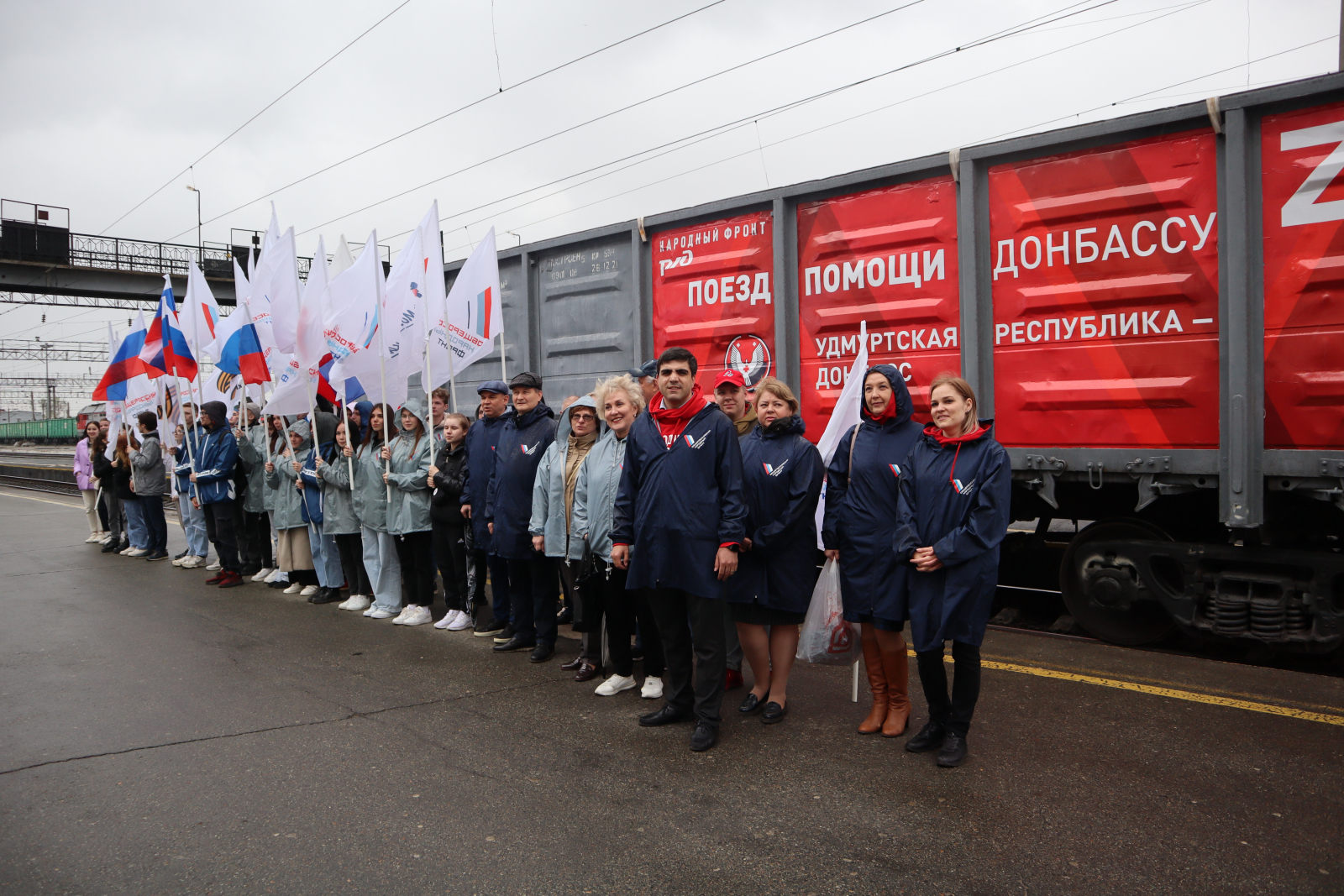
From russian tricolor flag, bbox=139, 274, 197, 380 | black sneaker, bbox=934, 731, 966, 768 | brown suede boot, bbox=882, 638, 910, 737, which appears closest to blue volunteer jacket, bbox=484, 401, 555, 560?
brown suede boot, bbox=882, 638, 910, 737

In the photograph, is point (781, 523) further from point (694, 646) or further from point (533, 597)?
point (533, 597)

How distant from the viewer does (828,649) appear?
445 centimetres

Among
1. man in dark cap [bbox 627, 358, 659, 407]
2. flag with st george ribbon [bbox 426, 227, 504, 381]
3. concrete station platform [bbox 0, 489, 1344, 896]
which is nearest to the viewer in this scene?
concrete station platform [bbox 0, 489, 1344, 896]

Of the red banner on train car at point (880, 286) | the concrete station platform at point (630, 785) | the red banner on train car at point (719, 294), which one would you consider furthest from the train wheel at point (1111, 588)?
the red banner on train car at point (719, 294)

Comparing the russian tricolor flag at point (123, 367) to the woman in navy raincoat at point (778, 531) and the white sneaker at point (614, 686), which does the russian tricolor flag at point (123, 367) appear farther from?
the woman in navy raincoat at point (778, 531)

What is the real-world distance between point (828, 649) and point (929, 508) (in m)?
0.96

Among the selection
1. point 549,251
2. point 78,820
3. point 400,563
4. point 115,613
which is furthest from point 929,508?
point 115,613

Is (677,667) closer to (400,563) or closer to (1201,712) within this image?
(1201,712)

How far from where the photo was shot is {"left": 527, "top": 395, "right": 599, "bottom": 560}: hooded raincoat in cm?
548

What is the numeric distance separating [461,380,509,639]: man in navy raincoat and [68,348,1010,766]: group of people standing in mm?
16

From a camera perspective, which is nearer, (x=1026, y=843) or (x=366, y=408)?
Answer: (x=1026, y=843)

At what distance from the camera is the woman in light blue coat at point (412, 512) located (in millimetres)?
6961

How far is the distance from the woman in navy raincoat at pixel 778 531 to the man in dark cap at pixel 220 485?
6.32 metres

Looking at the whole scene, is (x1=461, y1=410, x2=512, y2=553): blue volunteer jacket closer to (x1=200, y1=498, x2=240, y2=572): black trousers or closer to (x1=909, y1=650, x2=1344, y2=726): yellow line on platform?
(x1=909, y1=650, x2=1344, y2=726): yellow line on platform
